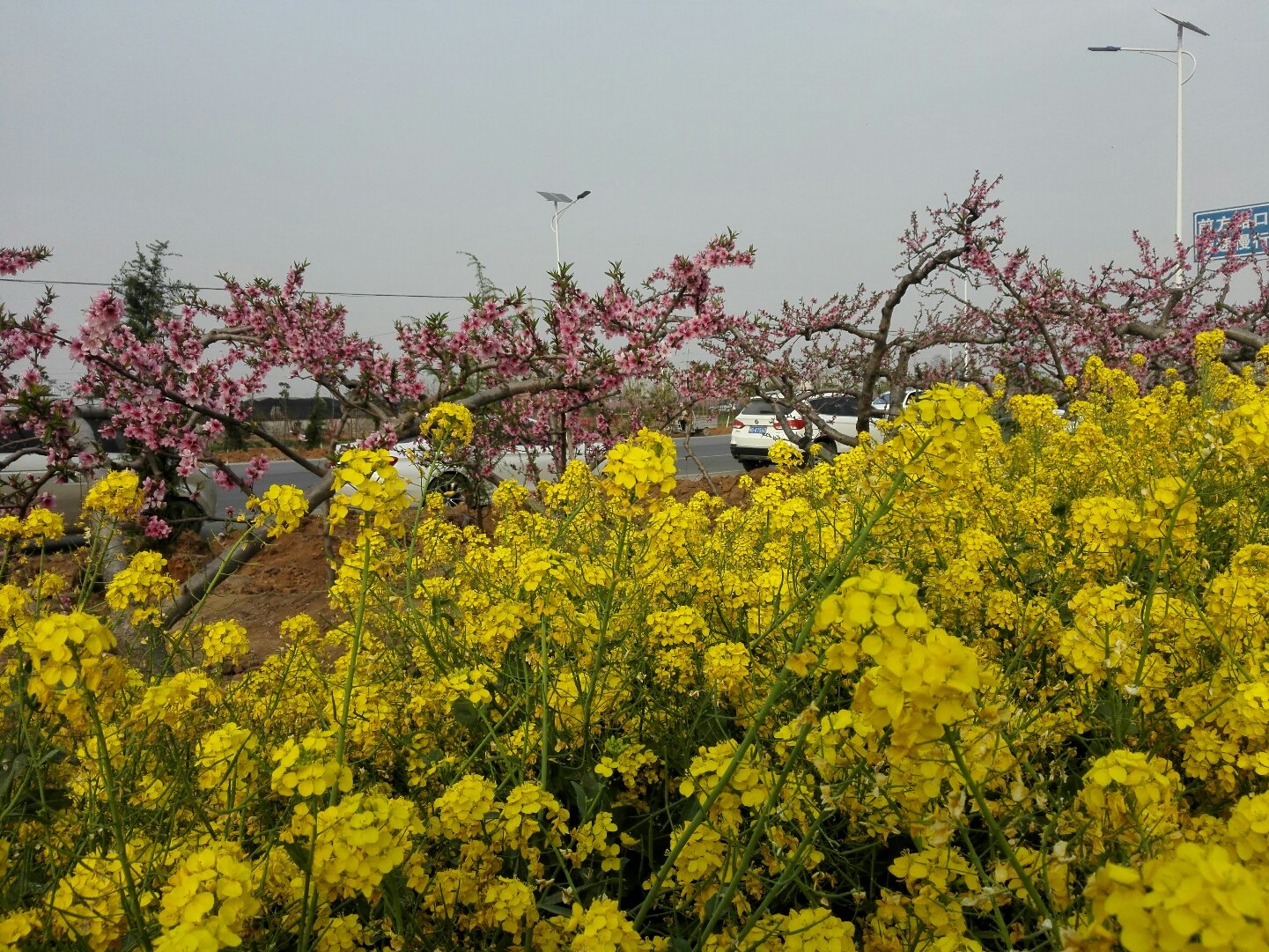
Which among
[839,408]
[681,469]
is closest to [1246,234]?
[839,408]

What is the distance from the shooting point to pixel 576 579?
242 centimetres

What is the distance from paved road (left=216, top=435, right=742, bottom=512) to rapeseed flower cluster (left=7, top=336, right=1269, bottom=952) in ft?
27.5

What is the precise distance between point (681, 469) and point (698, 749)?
42.0 ft

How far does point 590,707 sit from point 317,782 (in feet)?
2.68

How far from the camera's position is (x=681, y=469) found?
1460 cm

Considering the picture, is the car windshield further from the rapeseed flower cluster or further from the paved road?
the rapeseed flower cluster

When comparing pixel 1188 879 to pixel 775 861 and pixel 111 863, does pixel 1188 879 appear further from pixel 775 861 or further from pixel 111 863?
pixel 111 863

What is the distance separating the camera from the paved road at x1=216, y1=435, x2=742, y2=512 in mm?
11375

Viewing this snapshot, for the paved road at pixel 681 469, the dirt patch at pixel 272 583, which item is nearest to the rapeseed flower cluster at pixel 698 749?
the dirt patch at pixel 272 583

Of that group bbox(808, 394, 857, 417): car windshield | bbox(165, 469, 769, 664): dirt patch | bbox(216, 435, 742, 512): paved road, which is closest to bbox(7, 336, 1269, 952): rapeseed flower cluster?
bbox(165, 469, 769, 664): dirt patch

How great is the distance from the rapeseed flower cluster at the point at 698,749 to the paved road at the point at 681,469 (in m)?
8.39

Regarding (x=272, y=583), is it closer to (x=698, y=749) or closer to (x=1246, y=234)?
(x=698, y=749)

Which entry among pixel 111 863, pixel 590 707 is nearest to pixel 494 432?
pixel 590 707

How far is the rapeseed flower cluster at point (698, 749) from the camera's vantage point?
1.09 meters
